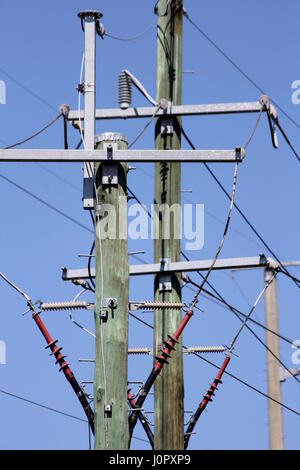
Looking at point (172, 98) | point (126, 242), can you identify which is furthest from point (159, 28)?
point (126, 242)

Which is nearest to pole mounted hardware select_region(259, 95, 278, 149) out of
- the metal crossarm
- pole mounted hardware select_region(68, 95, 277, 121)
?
pole mounted hardware select_region(68, 95, 277, 121)

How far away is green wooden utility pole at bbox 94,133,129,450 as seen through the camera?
16219 mm

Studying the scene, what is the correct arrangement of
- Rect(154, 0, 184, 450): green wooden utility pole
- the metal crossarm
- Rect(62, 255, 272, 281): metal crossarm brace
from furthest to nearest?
Rect(62, 255, 272, 281): metal crossarm brace < Rect(154, 0, 184, 450): green wooden utility pole < the metal crossarm

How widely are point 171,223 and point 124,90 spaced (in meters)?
1.87

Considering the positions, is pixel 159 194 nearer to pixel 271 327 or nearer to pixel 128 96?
pixel 128 96

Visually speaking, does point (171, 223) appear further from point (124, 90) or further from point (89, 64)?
point (89, 64)

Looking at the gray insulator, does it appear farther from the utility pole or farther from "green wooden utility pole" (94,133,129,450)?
the utility pole

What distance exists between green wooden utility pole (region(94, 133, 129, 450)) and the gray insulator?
2405 mm

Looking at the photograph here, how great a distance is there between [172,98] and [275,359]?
227 inches

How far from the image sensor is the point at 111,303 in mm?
16453

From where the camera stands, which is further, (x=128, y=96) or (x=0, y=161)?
(x=128, y=96)

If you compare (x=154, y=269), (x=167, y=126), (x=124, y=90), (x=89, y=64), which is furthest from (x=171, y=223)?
(x=89, y=64)

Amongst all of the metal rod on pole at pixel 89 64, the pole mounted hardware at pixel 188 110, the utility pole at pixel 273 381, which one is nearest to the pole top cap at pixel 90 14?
the metal rod on pole at pixel 89 64

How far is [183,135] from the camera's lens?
70.4 ft
